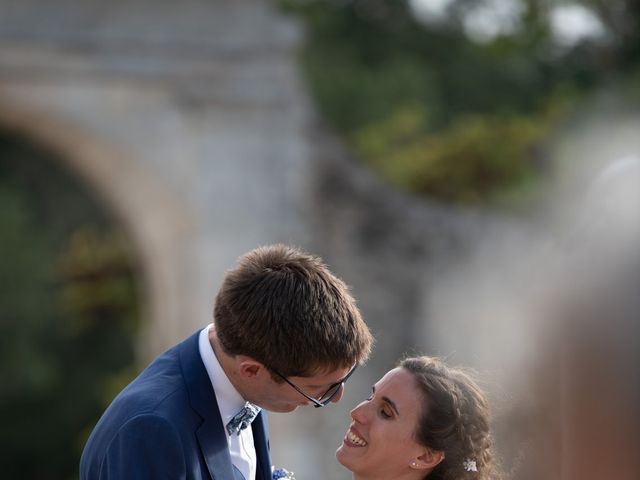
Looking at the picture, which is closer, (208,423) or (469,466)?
(208,423)

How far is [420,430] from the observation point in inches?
110

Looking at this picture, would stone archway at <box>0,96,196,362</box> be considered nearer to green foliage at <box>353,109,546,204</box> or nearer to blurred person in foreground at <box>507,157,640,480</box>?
green foliage at <box>353,109,546,204</box>

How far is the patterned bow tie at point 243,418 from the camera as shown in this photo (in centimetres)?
254

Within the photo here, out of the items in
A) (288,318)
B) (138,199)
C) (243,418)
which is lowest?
(138,199)

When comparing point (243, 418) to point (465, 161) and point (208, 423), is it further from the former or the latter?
point (465, 161)

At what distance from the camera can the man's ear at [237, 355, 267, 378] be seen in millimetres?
2393

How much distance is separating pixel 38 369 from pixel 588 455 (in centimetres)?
1336

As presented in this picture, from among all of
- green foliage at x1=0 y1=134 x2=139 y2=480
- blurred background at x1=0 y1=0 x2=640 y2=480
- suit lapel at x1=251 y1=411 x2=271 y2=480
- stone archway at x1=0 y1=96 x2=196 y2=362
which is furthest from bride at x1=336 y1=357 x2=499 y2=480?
green foliage at x1=0 y1=134 x2=139 y2=480

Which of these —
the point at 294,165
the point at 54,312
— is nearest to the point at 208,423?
the point at 294,165

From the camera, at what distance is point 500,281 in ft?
26.5

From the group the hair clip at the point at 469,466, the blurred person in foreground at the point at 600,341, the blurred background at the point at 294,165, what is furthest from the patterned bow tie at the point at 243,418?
the blurred background at the point at 294,165

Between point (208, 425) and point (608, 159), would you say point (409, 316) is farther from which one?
point (208, 425)

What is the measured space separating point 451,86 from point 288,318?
1121 centimetres

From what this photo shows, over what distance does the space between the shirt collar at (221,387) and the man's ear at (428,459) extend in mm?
514
